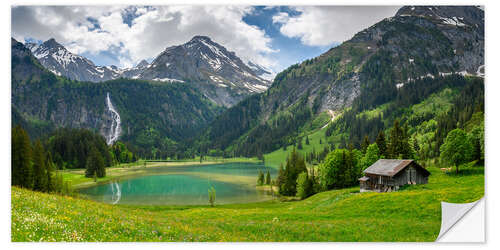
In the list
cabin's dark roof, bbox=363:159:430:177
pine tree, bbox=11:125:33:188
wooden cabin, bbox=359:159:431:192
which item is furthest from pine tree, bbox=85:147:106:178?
wooden cabin, bbox=359:159:431:192

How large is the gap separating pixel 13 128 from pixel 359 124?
180m

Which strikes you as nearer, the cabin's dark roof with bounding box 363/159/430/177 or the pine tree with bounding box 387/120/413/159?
the cabin's dark roof with bounding box 363/159/430/177

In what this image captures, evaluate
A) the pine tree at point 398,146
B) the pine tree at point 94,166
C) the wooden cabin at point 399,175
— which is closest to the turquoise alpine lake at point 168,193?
the pine tree at point 94,166

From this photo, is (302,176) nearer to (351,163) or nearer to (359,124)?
(351,163)

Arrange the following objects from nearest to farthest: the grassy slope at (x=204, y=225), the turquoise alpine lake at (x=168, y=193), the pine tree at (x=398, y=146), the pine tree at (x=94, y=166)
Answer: the grassy slope at (x=204, y=225), the pine tree at (x=398, y=146), the turquoise alpine lake at (x=168, y=193), the pine tree at (x=94, y=166)

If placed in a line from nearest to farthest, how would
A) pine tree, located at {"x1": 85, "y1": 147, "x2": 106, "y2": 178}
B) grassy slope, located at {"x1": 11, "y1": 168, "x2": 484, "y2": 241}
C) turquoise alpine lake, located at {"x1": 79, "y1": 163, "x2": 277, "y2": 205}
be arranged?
grassy slope, located at {"x1": 11, "y1": 168, "x2": 484, "y2": 241}, turquoise alpine lake, located at {"x1": 79, "y1": 163, "x2": 277, "y2": 205}, pine tree, located at {"x1": 85, "y1": 147, "x2": 106, "y2": 178}

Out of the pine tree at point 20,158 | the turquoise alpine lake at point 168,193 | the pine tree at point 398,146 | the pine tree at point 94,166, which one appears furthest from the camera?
the pine tree at point 94,166

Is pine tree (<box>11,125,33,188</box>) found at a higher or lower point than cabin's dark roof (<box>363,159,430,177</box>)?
higher

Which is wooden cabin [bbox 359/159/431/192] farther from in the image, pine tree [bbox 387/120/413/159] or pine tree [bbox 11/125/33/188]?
pine tree [bbox 11/125/33/188]

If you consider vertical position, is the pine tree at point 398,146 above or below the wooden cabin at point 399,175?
above

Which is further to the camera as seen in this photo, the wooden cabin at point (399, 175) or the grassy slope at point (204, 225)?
the wooden cabin at point (399, 175)

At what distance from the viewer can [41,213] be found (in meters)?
12.7

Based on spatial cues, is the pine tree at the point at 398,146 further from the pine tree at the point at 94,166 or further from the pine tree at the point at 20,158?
the pine tree at the point at 94,166
